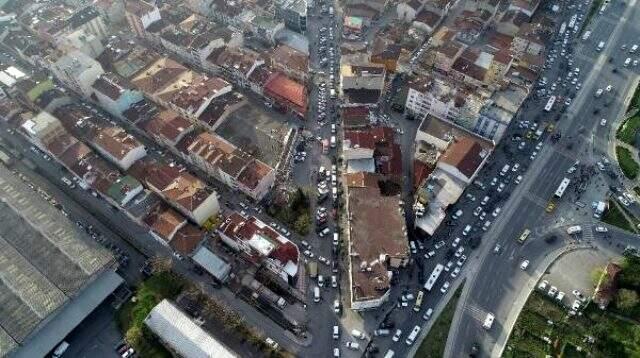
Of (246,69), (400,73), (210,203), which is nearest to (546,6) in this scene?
(400,73)

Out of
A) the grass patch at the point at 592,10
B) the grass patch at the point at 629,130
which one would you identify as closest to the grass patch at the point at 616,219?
the grass patch at the point at 629,130

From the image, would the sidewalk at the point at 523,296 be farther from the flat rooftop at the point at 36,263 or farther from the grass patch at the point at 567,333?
the flat rooftop at the point at 36,263

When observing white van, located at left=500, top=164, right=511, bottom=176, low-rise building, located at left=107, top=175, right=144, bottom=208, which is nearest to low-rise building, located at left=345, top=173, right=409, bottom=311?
white van, located at left=500, top=164, right=511, bottom=176

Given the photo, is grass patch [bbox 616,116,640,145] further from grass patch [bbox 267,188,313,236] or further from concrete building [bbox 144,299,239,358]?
concrete building [bbox 144,299,239,358]

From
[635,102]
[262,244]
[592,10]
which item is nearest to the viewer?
[262,244]

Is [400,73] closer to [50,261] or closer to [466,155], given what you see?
[466,155]

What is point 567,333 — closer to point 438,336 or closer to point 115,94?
point 438,336

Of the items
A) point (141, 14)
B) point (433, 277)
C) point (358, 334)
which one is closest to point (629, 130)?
point (433, 277)
